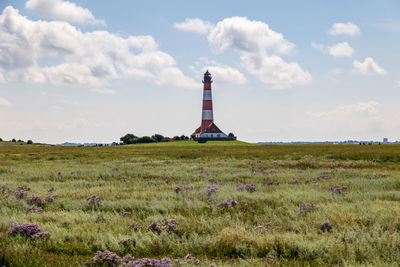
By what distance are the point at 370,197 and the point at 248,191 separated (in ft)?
14.2

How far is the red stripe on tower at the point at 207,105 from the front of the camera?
105312mm

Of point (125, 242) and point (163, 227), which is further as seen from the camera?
point (163, 227)

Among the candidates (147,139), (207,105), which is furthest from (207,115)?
(147,139)

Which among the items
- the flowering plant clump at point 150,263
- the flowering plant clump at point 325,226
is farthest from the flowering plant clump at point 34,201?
the flowering plant clump at point 325,226

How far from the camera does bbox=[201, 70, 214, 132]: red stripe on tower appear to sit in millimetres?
105312

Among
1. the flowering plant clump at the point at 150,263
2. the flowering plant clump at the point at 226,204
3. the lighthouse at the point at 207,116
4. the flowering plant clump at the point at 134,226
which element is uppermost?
the lighthouse at the point at 207,116

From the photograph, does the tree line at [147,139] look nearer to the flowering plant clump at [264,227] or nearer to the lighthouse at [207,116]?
the lighthouse at [207,116]

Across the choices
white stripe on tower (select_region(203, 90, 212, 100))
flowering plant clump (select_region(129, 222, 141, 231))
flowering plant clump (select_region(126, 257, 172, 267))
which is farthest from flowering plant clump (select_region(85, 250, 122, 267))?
white stripe on tower (select_region(203, 90, 212, 100))

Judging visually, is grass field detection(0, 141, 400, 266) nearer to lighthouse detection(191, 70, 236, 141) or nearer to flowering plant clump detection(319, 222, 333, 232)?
flowering plant clump detection(319, 222, 333, 232)

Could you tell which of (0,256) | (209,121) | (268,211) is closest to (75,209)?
(0,256)

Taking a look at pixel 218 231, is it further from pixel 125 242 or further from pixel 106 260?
pixel 106 260

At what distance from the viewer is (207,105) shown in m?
107

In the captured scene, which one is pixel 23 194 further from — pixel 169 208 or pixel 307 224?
pixel 307 224

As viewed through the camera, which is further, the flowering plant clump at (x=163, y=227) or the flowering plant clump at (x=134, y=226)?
the flowering plant clump at (x=134, y=226)
